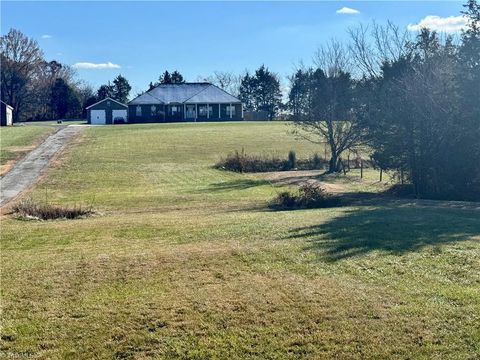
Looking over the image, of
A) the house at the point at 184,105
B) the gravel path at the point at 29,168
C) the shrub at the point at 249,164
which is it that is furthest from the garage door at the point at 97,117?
the shrub at the point at 249,164

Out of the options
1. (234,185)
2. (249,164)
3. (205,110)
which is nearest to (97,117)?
(205,110)

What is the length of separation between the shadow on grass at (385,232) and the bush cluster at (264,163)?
2132 centimetres

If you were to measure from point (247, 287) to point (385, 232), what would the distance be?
14.5ft

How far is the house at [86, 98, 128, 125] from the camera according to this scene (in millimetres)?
81438

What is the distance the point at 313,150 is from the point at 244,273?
39282 millimetres

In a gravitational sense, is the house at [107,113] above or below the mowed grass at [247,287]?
above

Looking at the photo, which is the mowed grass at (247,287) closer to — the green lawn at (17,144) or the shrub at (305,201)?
the shrub at (305,201)

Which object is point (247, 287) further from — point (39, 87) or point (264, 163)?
point (39, 87)

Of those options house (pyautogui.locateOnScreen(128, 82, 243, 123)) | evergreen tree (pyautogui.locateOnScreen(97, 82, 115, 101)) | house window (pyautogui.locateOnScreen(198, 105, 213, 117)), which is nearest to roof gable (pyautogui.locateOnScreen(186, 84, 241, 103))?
house (pyautogui.locateOnScreen(128, 82, 243, 123))

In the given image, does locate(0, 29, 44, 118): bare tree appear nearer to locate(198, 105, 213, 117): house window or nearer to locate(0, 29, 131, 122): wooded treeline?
locate(0, 29, 131, 122): wooded treeline

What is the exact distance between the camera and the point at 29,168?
33.2 m

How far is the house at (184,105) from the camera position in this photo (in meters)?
83.6

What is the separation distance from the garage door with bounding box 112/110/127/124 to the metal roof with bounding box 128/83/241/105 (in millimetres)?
1909

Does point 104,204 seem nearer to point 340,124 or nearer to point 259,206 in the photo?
point 259,206
